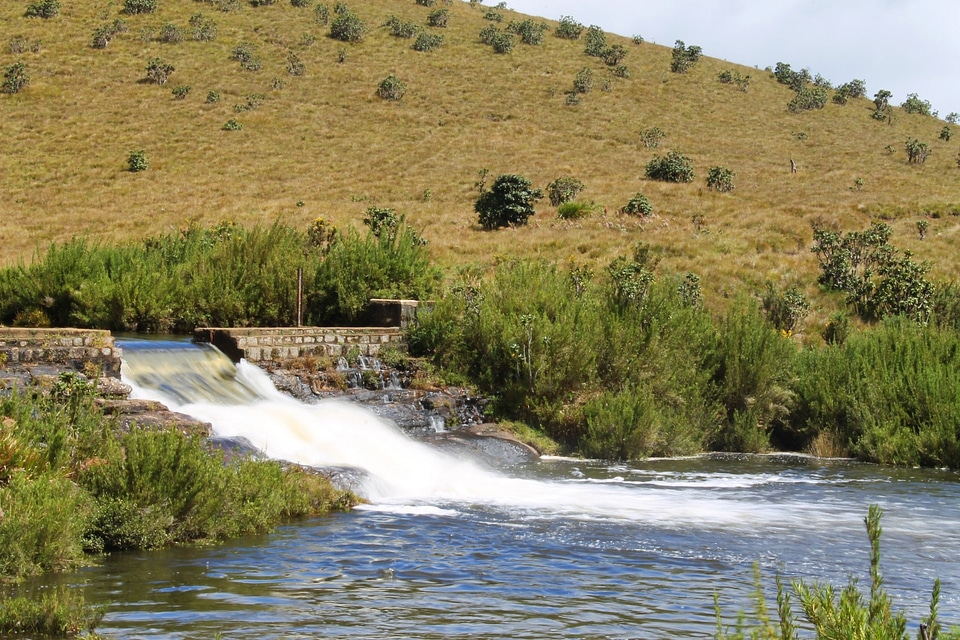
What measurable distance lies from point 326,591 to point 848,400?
12.0 meters

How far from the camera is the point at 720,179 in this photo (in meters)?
47.4

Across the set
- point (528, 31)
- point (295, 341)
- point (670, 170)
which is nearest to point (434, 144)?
point (670, 170)

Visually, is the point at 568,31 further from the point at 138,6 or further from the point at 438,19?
the point at 138,6

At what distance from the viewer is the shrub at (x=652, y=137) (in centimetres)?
5837

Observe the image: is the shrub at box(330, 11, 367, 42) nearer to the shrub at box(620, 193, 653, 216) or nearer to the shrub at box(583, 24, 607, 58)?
the shrub at box(583, 24, 607, 58)

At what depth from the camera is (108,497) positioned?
872cm

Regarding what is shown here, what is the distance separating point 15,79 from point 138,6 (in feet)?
54.1

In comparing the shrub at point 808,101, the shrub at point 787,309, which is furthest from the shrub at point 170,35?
the shrub at point 787,309

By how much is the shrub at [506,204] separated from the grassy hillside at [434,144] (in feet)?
2.32

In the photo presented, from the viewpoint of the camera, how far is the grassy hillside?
37562mm

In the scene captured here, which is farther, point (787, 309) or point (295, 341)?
point (787, 309)

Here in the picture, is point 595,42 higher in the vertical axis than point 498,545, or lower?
higher

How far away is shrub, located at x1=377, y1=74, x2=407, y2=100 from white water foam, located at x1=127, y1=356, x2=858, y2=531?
165 feet

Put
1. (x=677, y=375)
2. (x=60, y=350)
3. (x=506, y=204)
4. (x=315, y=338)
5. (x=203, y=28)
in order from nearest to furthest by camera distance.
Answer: (x=60, y=350)
(x=315, y=338)
(x=677, y=375)
(x=506, y=204)
(x=203, y=28)
